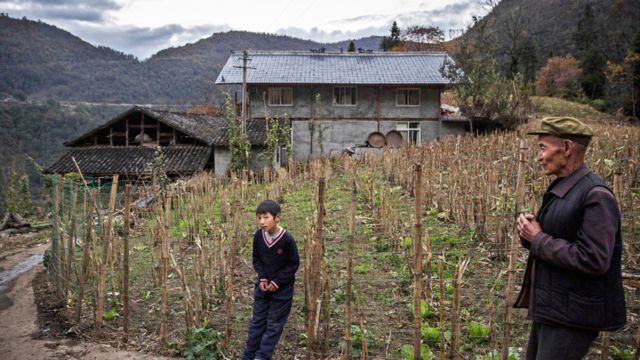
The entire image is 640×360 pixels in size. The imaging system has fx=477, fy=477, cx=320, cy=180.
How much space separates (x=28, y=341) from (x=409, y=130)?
20.5 metres

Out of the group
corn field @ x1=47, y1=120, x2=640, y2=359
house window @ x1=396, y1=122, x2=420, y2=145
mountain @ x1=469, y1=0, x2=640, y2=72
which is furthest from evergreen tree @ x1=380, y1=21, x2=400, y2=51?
corn field @ x1=47, y1=120, x2=640, y2=359

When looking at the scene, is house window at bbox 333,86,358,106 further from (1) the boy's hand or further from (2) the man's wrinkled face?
(2) the man's wrinkled face

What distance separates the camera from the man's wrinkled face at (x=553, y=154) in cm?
235

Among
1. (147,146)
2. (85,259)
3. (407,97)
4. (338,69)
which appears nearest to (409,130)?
(407,97)

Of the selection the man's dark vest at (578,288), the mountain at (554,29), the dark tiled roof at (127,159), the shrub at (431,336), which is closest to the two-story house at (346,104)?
the dark tiled roof at (127,159)

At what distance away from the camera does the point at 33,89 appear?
238ft

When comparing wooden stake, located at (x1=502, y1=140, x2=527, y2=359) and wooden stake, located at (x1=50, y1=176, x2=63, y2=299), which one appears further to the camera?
wooden stake, located at (x1=50, y1=176, x2=63, y2=299)

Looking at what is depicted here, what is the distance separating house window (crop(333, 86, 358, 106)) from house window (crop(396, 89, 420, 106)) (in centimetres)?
217

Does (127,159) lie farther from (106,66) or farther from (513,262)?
(106,66)

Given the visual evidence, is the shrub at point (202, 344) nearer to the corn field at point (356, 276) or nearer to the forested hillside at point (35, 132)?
the corn field at point (356, 276)

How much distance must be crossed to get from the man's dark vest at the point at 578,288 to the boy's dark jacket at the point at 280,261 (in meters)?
2.05

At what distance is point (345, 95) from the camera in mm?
24000

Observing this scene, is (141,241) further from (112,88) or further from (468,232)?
(112,88)

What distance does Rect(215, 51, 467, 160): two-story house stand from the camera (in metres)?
23.5
